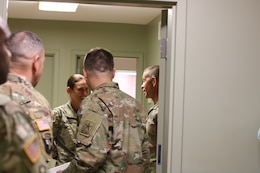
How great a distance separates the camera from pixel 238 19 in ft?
8.17

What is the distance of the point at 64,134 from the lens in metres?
3.91

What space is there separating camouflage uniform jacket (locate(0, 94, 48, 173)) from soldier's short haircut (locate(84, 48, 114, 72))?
1.56 meters

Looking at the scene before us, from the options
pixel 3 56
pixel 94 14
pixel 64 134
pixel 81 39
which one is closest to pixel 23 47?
pixel 3 56

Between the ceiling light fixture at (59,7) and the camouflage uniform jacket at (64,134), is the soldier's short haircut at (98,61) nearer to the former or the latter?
the camouflage uniform jacket at (64,134)

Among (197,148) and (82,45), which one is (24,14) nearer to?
(82,45)

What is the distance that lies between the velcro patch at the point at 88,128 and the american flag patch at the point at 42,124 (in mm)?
524

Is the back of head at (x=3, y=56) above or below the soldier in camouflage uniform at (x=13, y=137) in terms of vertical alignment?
above

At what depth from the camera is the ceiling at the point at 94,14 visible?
5.20 m

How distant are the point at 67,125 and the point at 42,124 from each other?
7.11ft

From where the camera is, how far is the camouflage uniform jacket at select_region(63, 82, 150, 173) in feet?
7.71

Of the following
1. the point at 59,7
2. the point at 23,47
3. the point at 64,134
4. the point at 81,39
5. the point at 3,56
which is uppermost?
the point at 59,7

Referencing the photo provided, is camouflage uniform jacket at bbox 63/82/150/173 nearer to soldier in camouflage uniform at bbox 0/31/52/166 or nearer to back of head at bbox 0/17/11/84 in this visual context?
soldier in camouflage uniform at bbox 0/31/52/166

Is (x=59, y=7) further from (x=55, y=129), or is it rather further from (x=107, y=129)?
(x=107, y=129)

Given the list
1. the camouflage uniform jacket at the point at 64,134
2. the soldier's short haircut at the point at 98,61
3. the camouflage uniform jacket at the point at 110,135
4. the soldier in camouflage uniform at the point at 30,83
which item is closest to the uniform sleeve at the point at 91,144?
the camouflage uniform jacket at the point at 110,135
